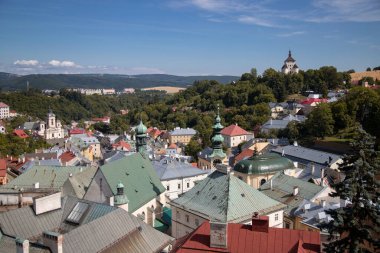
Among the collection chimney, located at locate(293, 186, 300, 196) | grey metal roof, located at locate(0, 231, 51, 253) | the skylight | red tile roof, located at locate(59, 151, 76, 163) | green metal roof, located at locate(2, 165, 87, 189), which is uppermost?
the skylight

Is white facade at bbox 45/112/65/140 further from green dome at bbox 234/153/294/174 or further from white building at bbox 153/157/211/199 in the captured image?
green dome at bbox 234/153/294/174

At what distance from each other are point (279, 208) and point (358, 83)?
111 metres

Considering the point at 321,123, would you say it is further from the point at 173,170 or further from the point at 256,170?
the point at 173,170

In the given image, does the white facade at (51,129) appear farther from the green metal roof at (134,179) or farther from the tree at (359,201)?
the tree at (359,201)

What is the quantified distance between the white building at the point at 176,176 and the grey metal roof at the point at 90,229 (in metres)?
19.4

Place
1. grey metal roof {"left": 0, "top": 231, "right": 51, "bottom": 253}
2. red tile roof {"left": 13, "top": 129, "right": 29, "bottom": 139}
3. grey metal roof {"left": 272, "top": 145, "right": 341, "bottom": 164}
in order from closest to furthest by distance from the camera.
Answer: grey metal roof {"left": 0, "top": 231, "right": 51, "bottom": 253} → grey metal roof {"left": 272, "top": 145, "right": 341, "bottom": 164} → red tile roof {"left": 13, "top": 129, "right": 29, "bottom": 139}

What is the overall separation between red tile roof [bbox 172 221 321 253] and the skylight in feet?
16.6

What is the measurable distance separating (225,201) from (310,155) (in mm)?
29626

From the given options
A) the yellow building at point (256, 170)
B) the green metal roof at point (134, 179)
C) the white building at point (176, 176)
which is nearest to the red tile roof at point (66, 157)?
the white building at point (176, 176)

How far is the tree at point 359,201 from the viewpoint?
41.0ft

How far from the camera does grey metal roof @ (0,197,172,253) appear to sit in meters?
16.7

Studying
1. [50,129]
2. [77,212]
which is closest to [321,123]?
[77,212]

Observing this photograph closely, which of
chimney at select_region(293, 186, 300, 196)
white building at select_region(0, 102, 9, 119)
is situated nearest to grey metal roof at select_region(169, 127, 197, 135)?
white building at select_region(0, 102, 9, 119)

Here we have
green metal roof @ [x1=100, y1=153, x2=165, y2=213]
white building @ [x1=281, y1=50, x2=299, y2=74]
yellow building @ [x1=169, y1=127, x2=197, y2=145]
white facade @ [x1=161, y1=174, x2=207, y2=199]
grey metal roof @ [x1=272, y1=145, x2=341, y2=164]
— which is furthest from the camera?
white building @ [x1=281, y1=50, x2=299, y2=74]
